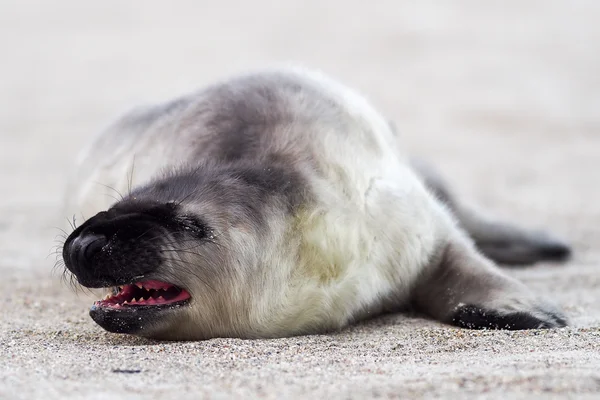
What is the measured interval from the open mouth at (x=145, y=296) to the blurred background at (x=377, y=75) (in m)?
3.19

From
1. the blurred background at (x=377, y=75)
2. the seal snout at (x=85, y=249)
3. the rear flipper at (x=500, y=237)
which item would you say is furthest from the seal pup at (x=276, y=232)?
the blurred background at (x=377, y=75)

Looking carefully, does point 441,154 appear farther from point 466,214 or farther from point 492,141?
point 466,214

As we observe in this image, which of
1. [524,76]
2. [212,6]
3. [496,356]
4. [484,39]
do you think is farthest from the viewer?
[212,6]

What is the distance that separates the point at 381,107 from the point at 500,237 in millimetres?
4111

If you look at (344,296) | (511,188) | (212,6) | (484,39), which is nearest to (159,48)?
(212,6)

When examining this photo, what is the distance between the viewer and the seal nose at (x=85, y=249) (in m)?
3.53

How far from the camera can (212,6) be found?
17406mm

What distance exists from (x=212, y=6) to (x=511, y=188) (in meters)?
9.70

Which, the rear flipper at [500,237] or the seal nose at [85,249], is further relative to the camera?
the rear flipper at [500,237]

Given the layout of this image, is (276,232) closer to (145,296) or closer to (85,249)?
(145,296)

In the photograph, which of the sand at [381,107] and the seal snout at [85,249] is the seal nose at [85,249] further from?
the sand at [381,107]

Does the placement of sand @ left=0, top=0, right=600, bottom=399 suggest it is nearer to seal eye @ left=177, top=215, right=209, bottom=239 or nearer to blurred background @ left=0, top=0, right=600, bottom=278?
blurred background @ left=0, top=0, right=600, bottom=278

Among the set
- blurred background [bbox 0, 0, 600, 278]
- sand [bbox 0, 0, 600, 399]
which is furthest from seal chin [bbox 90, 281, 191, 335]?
blurred background [bbox 0, 0, 600, 278]

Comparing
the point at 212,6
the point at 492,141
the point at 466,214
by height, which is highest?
the point at 212,6
